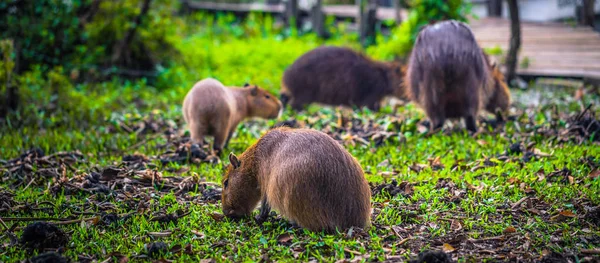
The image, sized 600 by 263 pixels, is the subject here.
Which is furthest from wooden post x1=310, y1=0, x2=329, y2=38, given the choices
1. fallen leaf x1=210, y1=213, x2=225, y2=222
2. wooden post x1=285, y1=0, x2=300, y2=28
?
fallen leaf x1=210, y1=213, x2=225, y2=222

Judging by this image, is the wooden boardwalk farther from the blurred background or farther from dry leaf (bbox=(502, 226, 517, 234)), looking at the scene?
dry leaf (bbox=(502, 226, 517, 234))

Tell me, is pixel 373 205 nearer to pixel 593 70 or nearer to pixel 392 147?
pixel 392 147

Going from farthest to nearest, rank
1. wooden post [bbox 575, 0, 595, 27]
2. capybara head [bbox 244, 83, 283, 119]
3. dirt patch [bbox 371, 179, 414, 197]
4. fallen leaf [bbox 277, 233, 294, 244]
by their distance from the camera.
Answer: wooden post [bbox 575, 0, 595, 27]
capybara head [bbox 244, 83, 283, 119]
dirt patch [bbox 371, 179, 414, 197]
fallen leaf [bbox 277, 233, 294, 244]

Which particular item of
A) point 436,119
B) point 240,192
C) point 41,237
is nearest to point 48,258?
point 41,237

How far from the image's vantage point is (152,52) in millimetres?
9734

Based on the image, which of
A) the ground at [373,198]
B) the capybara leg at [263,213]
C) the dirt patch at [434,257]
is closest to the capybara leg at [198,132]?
the ground at [373,198]

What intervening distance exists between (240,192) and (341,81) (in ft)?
15.1

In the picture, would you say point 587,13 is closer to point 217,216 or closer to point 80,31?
point 80,31

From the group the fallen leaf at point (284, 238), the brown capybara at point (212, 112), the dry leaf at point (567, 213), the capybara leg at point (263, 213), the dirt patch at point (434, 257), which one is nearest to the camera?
the dirt patch at point (434, 257)

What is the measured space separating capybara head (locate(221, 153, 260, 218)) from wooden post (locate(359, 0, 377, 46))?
359 inches

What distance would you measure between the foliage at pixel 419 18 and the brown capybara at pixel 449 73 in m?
3.61

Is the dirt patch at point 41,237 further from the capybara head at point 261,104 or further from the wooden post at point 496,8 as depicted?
the wooden post at point 496,8

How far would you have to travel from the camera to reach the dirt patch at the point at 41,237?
10.4 feet

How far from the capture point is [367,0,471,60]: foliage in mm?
9867
